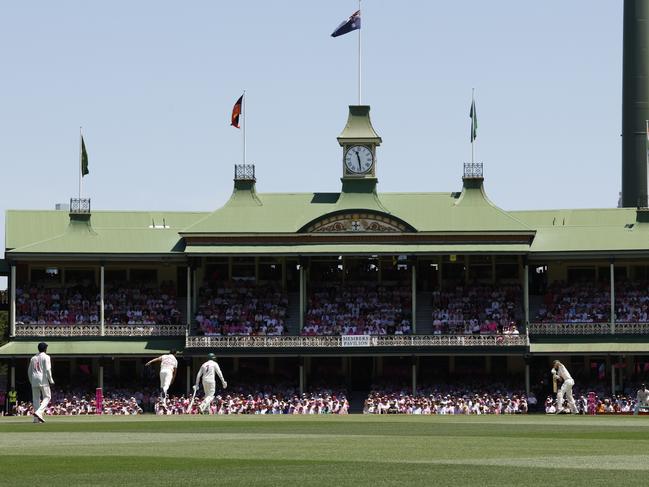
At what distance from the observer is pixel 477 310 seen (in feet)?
219

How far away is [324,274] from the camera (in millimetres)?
70000

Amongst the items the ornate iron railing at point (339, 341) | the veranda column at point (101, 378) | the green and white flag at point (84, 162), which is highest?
the green and white flag at point (84, 162)

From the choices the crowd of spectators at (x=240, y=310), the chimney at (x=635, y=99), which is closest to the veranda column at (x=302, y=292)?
the crowd of spectators at (x=240, y=310)

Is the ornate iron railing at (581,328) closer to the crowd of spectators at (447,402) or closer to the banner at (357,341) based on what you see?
the crowd of spectators at (447,402)

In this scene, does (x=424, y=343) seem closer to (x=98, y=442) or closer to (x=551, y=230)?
(x=551, y=230)

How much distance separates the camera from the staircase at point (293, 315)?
2623 inches

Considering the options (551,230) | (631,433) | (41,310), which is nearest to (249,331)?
(41,310)

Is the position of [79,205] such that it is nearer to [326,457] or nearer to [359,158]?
[359,158]

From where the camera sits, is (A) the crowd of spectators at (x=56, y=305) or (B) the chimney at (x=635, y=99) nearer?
(A) the crowd of spectators at (x=56, y=305)

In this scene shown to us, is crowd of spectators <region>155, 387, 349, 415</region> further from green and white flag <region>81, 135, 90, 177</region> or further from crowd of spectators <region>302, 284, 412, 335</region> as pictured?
green and white flag <region>81, 135, 90, 177</region>

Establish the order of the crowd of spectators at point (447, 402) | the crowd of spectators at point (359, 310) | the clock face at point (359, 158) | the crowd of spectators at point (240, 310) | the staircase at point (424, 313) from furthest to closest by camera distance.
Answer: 1. the clock face at point (359, 158)
2. the staircase at point (424, 313)
3. the crowd of spectators at point (240, 310)
4. the crowd of spectators at point (359, 310)
5. the crowd of spectators at point (447, 402)

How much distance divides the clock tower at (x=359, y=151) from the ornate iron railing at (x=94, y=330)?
36.2ft

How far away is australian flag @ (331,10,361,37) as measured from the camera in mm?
70500

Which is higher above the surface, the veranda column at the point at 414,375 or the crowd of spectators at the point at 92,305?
the crowd of spectators at the point at 92,305
